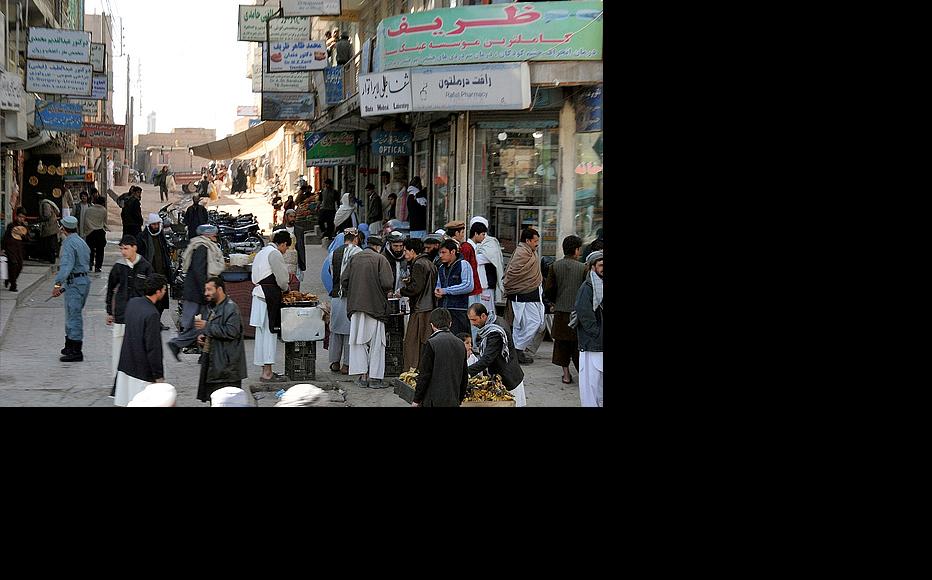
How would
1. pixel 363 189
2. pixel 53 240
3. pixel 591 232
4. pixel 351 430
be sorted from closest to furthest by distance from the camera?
1. pixel 351 430
2. pixel 591 232
3. pixel 53 240
4. pixel 363 189

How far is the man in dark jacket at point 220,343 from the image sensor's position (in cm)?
782

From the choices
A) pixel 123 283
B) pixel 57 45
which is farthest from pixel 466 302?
pixel 57 45

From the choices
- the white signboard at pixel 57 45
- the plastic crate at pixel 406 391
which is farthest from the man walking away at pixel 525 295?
the white signboard at pixel 57 45

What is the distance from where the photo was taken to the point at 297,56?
17.4 metres

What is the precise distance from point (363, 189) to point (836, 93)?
2255cm

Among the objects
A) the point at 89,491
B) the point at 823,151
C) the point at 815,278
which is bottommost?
the point at 89,491

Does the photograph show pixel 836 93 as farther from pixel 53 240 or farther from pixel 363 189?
pixel 363 189

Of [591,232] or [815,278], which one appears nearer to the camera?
[815,278]

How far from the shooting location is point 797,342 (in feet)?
12.0

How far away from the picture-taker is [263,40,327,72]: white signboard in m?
17.3

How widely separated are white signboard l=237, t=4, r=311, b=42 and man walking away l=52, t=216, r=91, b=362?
7.51 m

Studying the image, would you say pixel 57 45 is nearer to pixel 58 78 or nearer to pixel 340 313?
pixel 58 78

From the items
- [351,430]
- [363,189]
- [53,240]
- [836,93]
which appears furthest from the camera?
[363,189]

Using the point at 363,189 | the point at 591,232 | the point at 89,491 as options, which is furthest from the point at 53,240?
the point at 89,491
